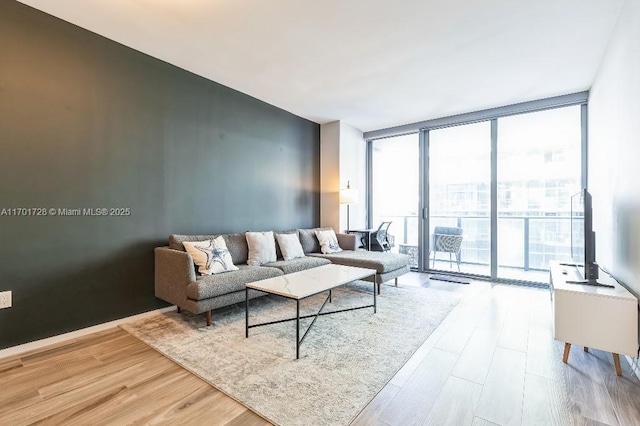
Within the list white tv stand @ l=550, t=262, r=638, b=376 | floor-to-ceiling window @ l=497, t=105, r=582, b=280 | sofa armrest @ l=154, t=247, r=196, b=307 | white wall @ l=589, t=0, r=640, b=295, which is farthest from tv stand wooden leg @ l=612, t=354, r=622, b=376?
sofa armrest @ l=154, t=247, r=196, b=307

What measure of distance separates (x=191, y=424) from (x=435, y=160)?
4.99 m

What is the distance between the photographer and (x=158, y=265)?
292 cm

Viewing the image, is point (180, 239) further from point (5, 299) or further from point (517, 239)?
point (517, 239)

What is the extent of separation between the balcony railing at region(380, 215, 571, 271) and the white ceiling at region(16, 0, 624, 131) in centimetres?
186

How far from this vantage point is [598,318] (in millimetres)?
1960

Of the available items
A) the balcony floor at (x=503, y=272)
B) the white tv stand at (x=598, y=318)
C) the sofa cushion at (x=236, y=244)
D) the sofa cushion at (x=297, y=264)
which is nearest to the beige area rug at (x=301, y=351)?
the sofa cushion at (x=297, y=264)

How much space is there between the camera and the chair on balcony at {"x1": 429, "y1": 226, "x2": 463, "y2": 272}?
16.1ft

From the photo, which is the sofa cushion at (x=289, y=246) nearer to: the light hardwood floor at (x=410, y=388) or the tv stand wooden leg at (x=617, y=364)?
the light hardwood floor at (x=410, y=388)

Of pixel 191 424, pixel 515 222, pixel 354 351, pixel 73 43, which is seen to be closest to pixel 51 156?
pixel 73 43

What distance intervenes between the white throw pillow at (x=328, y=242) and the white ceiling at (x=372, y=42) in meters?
2.06

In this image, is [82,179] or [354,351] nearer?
[354,351]

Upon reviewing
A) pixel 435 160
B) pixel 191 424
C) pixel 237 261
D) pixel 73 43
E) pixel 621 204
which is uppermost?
pixel 73 43

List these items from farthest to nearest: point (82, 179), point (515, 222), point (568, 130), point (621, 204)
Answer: point (515, 222) < point (568, 130) < point (82, 179) < point (621, 204)

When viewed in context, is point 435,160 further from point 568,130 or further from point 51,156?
point 51,156
